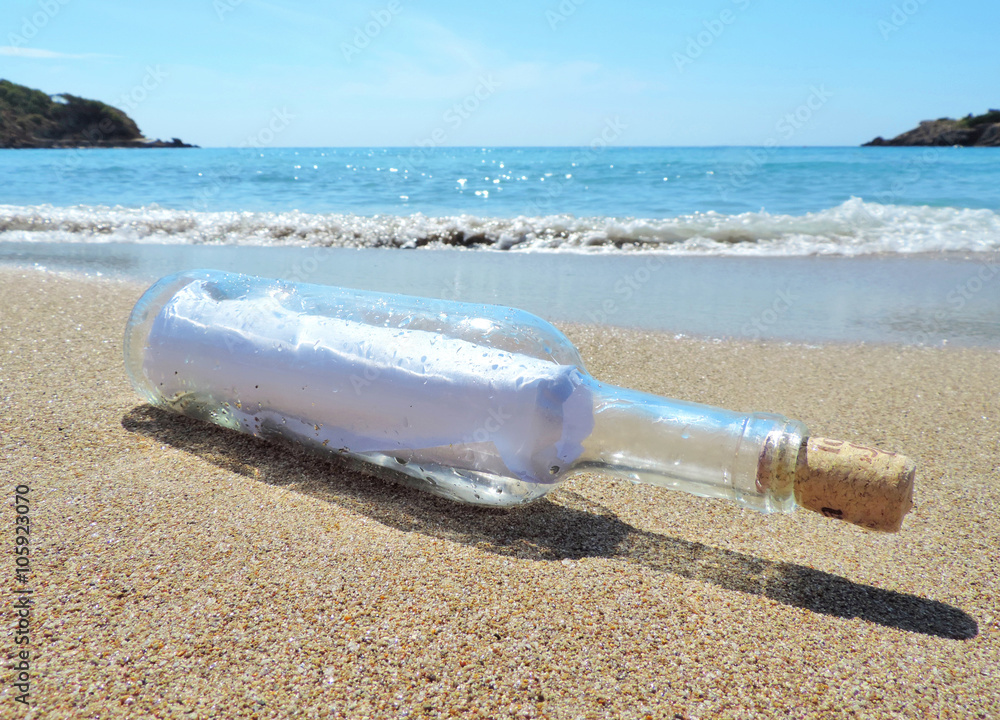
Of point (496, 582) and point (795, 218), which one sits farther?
point (795, 218)

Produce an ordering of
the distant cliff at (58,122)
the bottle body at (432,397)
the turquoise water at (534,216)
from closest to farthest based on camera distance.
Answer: the bottle body at (432,397) < the turquoise water at (534,216) < the distant cliff at (58,122)

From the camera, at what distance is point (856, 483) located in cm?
97

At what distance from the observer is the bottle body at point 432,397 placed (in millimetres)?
1087

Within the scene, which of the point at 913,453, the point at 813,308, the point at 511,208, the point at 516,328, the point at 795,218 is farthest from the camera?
the point at 511,208

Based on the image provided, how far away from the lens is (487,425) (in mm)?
1147

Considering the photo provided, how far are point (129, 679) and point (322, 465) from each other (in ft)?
2.11

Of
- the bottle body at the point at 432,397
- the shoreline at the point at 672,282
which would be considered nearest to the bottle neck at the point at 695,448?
the bottle body at the point at 432,397

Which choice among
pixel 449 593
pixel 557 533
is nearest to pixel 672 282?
pixel 557 533

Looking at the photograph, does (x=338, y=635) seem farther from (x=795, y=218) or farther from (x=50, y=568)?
(x=795, y=218)

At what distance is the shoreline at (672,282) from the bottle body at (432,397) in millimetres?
1865

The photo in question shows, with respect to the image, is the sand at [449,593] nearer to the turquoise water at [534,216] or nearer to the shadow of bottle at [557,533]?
the shadow of bottle at [557,533]

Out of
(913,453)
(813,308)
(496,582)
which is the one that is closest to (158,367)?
(496,582)

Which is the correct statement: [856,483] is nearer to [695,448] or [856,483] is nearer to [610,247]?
[695,448]

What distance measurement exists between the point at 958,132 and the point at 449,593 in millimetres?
51734
